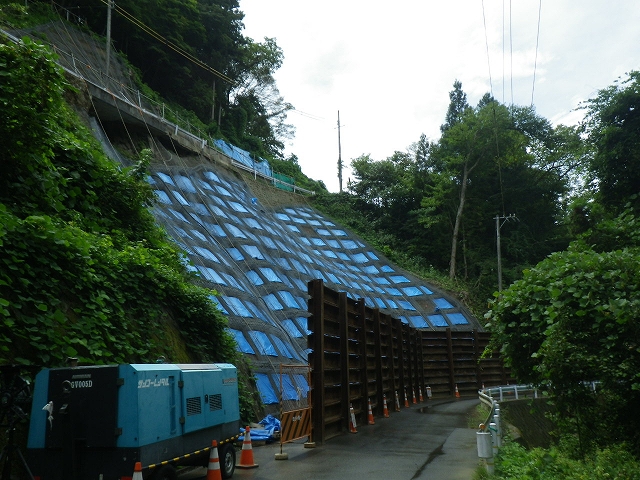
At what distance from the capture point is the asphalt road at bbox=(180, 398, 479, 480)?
32.9 feet

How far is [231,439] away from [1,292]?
4756 millimetres

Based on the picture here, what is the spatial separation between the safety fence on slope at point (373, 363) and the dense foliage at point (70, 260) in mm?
2762

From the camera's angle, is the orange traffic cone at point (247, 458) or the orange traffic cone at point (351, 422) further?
the orange traffic cone at point (351, 422)

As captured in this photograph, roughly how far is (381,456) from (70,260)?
7676 mm

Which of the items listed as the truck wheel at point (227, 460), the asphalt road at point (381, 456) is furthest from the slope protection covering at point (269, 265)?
the truck wheel at point (227, 460)

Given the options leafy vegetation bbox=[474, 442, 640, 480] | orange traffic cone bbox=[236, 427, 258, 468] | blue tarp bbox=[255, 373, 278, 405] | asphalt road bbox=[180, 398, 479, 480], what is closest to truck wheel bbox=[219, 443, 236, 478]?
asphalt road bbox=[180, 398, 479, 480]

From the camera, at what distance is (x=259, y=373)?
60.4 ft

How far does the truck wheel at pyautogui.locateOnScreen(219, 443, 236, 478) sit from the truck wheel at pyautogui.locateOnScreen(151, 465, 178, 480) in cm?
179

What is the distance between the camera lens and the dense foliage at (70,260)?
9.04m

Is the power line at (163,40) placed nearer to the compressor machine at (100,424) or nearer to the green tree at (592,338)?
the compressor machine at (100,424)

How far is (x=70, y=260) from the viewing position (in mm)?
Result: 10344

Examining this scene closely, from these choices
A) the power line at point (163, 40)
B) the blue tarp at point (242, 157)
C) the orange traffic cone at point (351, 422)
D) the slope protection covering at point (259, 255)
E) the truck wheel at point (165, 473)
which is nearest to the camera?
the truck wheel at point (165, 473)

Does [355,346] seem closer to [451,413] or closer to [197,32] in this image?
[451,413]

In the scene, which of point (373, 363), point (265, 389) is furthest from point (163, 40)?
point (265, 389)
